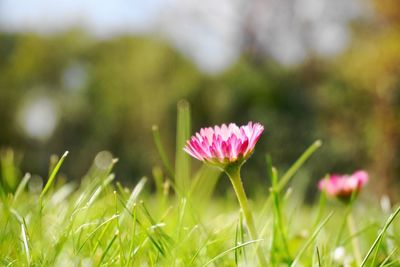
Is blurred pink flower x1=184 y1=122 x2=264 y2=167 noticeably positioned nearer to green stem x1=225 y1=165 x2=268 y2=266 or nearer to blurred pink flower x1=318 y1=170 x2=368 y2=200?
green stem x1=225 y1=165 x2=268 y2=266

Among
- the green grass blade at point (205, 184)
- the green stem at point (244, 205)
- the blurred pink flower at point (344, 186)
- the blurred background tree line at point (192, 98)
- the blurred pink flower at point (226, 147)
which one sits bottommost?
the blurred background tree line at point (192, 98)

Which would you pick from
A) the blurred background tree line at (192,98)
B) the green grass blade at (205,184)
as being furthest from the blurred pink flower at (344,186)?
the blurred background tree line at (192,98)

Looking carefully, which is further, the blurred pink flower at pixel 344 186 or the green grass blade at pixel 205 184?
the green grass blade at pixel 205 184

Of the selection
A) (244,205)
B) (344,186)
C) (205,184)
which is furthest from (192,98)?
(244,205)

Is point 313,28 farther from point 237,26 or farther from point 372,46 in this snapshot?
point 372,46

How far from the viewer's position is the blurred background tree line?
6.44 metres

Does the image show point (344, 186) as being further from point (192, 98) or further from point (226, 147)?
point (192, 98)

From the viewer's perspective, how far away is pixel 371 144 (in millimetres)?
6500

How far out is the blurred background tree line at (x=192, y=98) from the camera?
21.1 ft

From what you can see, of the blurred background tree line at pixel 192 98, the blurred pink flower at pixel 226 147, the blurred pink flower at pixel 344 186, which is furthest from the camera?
the blurred background tree line at pixel 192 98

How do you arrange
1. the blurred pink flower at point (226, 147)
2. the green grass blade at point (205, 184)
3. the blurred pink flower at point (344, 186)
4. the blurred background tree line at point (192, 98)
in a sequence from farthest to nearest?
the blurred background tree line at point (192, 98), the green grass blade at point (205, 184), the blurred pink flower at point (344, 186), the blurred pink flower at point (226, 147)

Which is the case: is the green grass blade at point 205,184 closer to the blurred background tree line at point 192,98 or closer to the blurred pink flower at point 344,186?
the blurred pink flower at point 344,186

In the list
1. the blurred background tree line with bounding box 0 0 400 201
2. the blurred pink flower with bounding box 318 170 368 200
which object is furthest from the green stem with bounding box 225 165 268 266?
the blurred background tree line with bounding box 0 0 400 201

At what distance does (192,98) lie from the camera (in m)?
7.97
